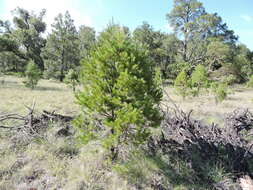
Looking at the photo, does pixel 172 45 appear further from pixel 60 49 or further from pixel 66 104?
pixel 66 104

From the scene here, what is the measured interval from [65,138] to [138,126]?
7.66 feet

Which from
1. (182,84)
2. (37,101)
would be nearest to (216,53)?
(182,84)

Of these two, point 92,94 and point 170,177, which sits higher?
point 92,94

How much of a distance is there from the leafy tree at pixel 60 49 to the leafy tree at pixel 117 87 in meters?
22.3

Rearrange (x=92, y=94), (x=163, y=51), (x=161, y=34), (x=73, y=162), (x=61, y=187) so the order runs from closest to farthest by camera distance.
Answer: (x=61, y=187) < (x=92, y=94) < (x=73, y=162) < (x=163, y=51) < (x=161, y=34)

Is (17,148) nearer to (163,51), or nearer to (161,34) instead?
(163,51)

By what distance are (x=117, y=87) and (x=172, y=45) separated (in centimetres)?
2754

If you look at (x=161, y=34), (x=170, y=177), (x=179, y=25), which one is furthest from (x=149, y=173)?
(x=161, y=34)

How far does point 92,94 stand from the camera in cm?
337

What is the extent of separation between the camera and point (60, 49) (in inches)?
1001

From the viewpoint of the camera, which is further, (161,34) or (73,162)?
(161,34)

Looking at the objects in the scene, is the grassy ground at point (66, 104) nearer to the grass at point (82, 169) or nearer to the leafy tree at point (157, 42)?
the grass at point (82, 169)

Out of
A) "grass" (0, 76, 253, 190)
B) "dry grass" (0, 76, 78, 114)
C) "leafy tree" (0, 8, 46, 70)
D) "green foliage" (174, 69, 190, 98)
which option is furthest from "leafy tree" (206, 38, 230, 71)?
"leafy tree" (0, 8, 46, 70)

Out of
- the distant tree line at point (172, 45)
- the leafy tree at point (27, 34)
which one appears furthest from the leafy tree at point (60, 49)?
the leafy tree at point (27, 34)
